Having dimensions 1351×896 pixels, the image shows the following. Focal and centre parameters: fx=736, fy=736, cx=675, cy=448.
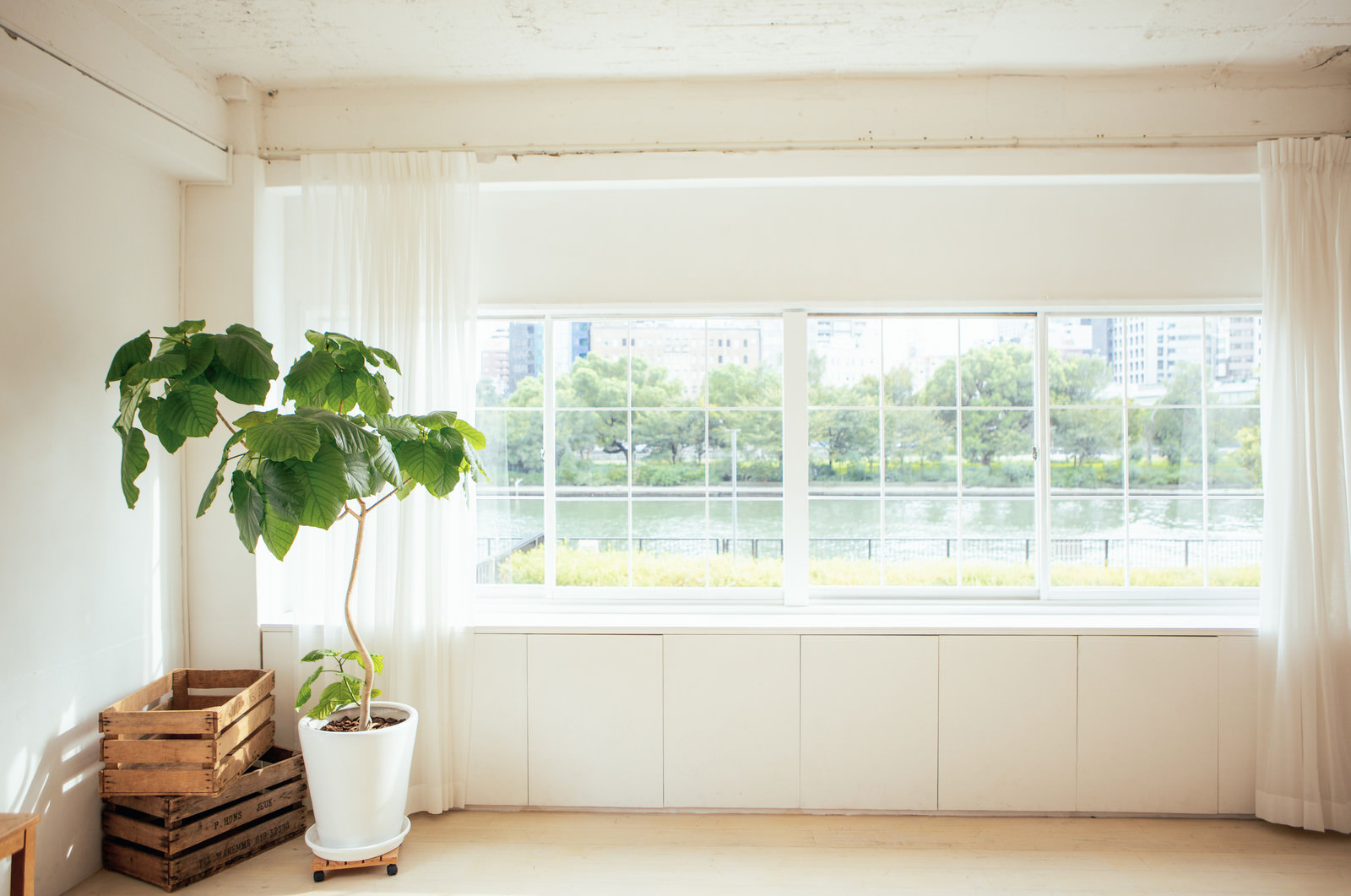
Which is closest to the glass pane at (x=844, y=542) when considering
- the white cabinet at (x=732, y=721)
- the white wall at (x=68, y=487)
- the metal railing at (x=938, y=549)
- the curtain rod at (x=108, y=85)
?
the metal railing at (x=938, y=549)

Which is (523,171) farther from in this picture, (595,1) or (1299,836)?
(1299,836)

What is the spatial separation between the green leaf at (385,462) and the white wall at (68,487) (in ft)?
3.65

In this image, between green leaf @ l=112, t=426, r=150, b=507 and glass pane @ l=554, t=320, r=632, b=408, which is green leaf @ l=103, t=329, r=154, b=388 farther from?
glass pane @ l=554, t=320, r=632, b=408

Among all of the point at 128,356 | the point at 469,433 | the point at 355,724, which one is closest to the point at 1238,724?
the point at 469,433

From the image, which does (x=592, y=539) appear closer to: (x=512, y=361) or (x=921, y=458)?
(x=512, y=361)

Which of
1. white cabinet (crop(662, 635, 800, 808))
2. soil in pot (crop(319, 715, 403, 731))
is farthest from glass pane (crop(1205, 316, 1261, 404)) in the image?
soil in pot (crop(319, 715, 403, 731))

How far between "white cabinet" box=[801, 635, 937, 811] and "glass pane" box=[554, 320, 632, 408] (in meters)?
1.57

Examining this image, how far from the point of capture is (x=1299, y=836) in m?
2.86

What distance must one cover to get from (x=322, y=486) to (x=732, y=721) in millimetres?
1842

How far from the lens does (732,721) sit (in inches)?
120

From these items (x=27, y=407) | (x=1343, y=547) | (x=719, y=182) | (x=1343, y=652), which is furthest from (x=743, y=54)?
(x=1343, y=652)

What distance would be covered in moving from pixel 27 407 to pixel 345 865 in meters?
1.89

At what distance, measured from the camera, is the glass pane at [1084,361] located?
3418 millimetres

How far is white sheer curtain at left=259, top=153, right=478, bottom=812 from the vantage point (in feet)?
9.93
